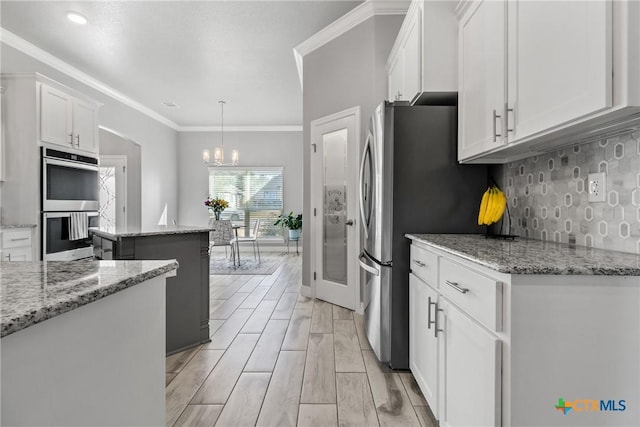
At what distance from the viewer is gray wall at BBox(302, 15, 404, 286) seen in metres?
3.30

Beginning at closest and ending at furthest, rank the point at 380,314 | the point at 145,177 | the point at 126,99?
the point at 380,314 → the point at 126,99 → the point at 145,177

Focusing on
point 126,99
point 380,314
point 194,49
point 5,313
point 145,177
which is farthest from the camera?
point 145,177

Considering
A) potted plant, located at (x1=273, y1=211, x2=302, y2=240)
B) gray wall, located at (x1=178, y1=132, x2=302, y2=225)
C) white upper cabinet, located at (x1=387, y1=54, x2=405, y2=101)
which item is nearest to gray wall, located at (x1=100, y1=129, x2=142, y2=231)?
gray wall, located at (x1=178, y1=132, x2=302, y2=225)

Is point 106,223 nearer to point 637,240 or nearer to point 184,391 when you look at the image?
point 184,391

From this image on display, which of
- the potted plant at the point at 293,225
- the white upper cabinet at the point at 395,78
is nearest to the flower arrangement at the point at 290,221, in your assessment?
the potted plant at the point at 293,225

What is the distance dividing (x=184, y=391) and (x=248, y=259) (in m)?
4.91

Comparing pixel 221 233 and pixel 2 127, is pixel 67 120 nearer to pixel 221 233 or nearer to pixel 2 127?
pixel 2 127

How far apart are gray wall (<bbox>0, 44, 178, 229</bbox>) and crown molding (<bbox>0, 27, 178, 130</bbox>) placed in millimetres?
55

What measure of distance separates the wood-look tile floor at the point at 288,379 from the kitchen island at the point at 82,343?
78 cm

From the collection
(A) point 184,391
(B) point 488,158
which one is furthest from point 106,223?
(B) point 488,158

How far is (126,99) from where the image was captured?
18.8ft

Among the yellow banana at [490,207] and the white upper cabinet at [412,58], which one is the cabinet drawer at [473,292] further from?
the white upper cabinet at [412,58]

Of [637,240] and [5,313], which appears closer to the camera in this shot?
[5,313]

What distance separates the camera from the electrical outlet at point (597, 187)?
1396mm
